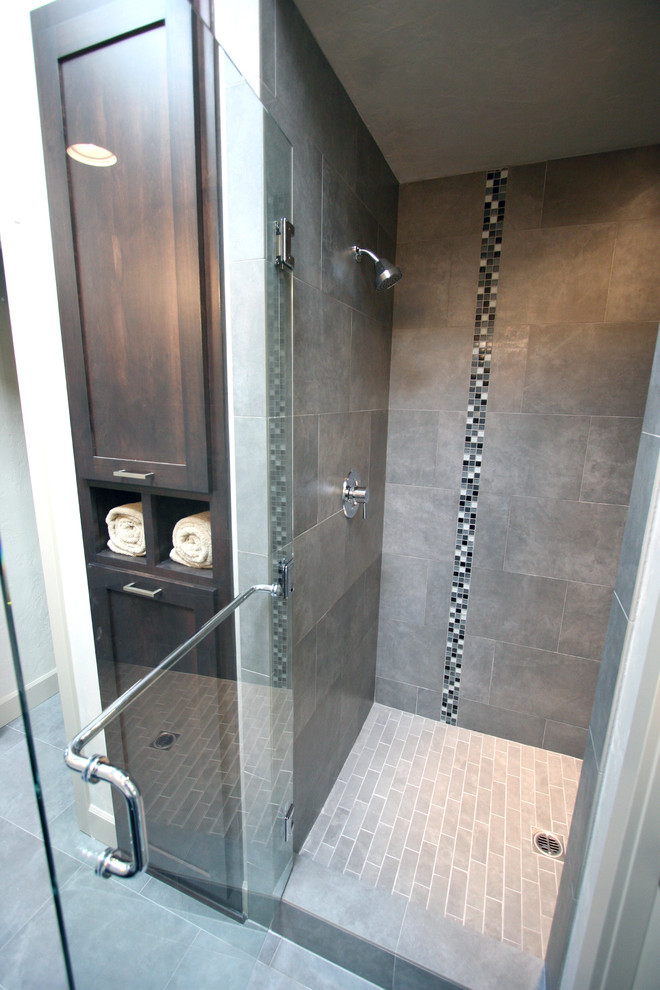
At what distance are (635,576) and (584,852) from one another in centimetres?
63

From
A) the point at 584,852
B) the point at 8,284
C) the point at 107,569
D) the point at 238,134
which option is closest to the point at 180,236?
the point at 238,134

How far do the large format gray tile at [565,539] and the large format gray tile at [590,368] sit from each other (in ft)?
1.29

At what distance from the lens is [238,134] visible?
101cm

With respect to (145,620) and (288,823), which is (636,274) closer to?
(145,620)

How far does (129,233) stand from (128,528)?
71cm

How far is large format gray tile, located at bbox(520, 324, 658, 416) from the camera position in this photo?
1719 millimetres

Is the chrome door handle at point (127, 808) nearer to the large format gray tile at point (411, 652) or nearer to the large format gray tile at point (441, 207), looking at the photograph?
the large format gray tile at point (411, 652)

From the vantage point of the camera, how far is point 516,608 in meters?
2.04

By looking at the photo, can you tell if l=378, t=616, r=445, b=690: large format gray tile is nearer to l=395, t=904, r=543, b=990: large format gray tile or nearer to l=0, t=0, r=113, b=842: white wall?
l=395, t=904, r=543, b=990: large format gray tile

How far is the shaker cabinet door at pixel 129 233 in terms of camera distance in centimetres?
94

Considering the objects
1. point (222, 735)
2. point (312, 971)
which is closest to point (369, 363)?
point (222, 735)

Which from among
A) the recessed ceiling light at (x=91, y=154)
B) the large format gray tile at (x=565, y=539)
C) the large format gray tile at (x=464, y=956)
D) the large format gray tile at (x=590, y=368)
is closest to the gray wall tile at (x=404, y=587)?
the large format gray tile at (x=565, y=539)

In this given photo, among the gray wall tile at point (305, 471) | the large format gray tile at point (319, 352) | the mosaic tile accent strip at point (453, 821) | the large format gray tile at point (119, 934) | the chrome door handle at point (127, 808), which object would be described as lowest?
the mosaic tile accent strip at point (453, 821)

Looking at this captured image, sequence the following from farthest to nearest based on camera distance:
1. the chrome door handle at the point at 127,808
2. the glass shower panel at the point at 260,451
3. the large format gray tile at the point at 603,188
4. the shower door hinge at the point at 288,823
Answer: the large format gray tile at the point at 603,188
the shower door hinge at the point at 288,823
the glass shower panel at the point at 260,451
the chrome door handle at the point at 127,808
